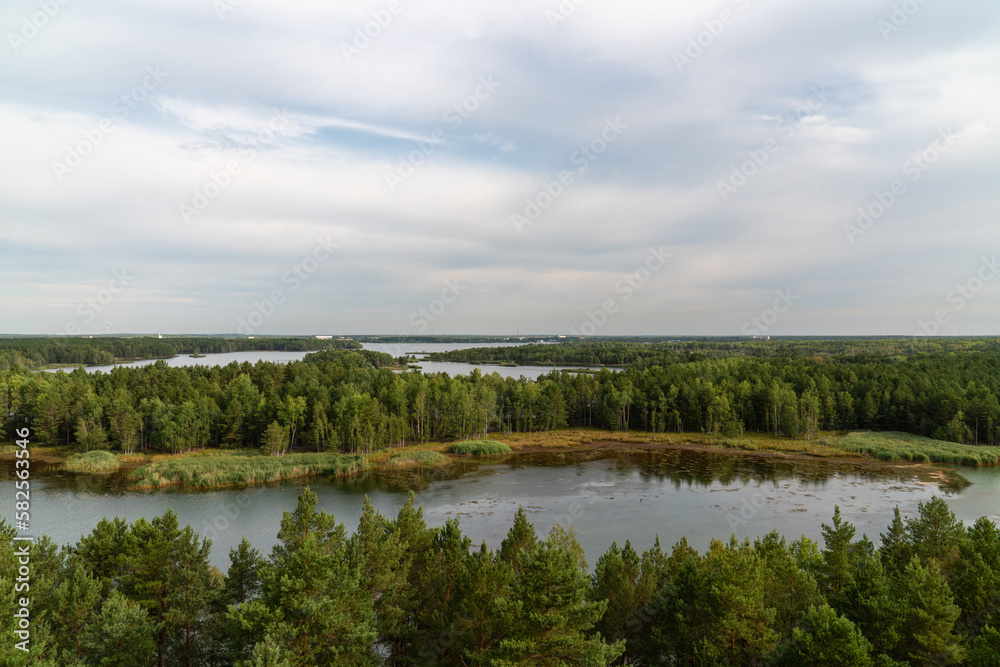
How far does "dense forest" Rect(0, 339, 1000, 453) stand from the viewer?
2242 inches

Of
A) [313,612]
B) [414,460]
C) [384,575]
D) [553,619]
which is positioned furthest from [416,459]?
[553,619]

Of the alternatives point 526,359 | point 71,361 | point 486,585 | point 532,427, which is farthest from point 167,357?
point 486,585

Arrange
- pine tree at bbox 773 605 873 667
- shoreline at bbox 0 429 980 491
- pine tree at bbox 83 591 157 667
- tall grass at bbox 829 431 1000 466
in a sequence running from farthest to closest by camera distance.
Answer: tall grass at bbox 829 431 1000 466, shoreline at bbox 0 429 980 491, pine tree at bbox 83 591 157 667, pine tree at bbox 773 605 873 667

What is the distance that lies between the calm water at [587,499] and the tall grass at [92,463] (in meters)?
1.91

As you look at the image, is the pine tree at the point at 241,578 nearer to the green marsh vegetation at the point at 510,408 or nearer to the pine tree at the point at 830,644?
the pine tree at the point at 830,644

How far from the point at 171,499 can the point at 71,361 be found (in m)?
135

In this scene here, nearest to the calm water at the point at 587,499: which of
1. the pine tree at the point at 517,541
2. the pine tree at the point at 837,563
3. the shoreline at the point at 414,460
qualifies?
the shoreline at the point at 414,460

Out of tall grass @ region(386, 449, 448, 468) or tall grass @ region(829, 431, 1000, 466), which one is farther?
tall grass @ region(386, 449, 448, 468)

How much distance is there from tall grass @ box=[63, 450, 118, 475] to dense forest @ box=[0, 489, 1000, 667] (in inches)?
1488

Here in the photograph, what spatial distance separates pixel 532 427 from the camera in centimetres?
7288

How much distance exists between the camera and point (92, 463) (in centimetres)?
4888

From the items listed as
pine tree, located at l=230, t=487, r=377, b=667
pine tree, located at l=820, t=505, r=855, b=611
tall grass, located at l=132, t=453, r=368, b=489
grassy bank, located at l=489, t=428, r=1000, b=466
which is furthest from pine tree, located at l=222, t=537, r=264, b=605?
grassy bank, located at l=489, t=428, r=1000, b=466

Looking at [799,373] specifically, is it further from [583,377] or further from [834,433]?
[583,377]

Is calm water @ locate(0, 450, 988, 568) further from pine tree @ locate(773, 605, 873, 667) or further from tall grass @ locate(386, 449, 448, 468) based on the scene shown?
pine tree @ locate(773, 605, 873, 667)
